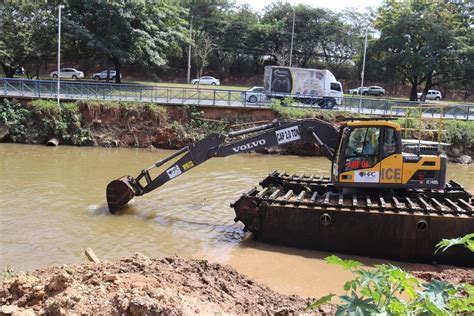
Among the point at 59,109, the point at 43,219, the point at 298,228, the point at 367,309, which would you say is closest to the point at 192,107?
the point at 59,109

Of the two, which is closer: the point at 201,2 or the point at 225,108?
the point at 225,108

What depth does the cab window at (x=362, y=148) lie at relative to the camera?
11281 millimetres

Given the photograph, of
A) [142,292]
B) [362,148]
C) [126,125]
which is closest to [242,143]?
[362,148]

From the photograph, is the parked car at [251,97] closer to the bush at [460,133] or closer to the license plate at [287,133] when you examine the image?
the bush at [460,133]

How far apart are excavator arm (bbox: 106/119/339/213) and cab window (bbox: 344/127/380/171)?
101 cm

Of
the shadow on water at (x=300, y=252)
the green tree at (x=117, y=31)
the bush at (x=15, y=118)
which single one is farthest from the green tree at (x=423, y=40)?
the shadow on water at (x=300, y=252)

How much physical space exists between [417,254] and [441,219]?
98cm

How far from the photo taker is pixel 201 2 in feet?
214

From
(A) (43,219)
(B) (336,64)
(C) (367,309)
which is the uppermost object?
(B) (336,64)

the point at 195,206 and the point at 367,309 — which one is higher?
the point at 367,309

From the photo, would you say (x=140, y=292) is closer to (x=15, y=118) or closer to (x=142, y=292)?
(x=142, y=292)

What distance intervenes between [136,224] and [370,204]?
642cm

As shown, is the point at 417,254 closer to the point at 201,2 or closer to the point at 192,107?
the point at 192,107

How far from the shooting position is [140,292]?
5.61 metres
